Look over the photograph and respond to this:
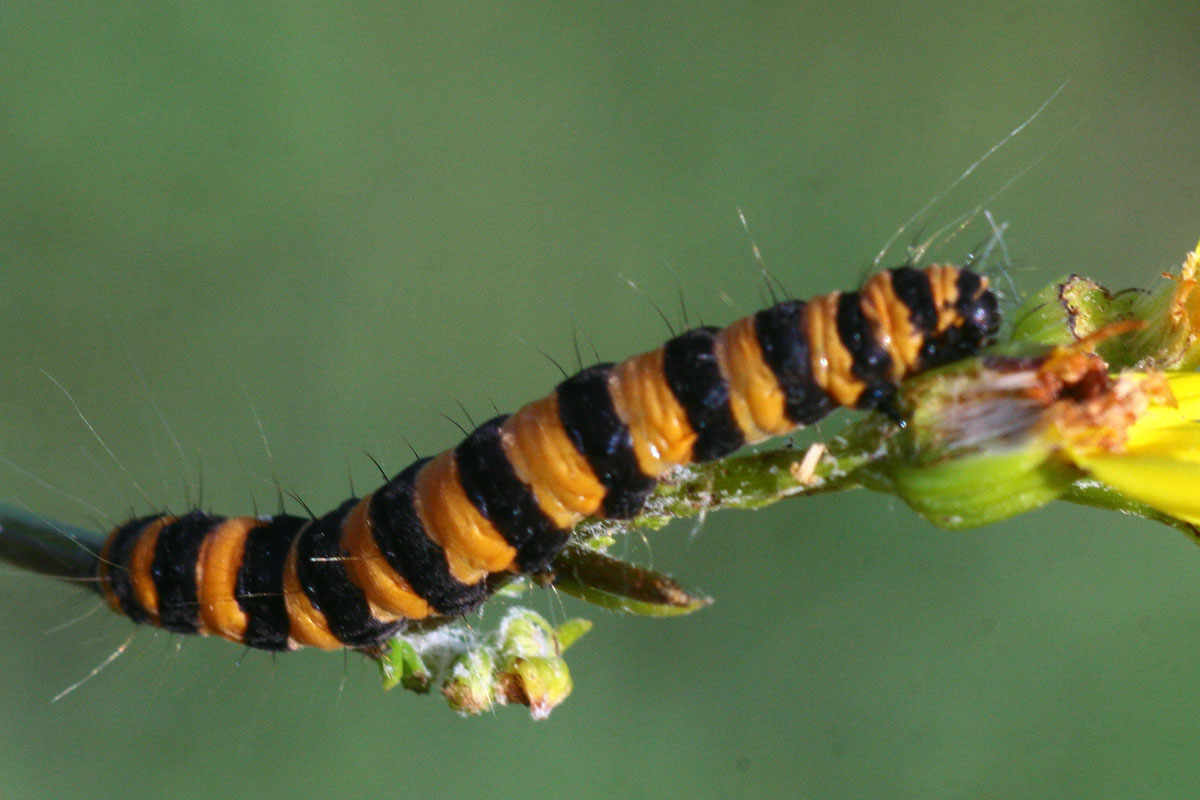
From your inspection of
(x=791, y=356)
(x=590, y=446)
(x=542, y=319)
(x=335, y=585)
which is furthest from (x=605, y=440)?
(x=542, y=319)

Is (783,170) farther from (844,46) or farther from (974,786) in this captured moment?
(974,786)

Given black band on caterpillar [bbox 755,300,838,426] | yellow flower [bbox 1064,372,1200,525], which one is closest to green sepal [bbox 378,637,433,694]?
black band on caterpillar [bbox 755,300,838,426]

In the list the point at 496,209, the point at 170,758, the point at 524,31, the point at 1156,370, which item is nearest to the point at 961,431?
the point at 1156,370

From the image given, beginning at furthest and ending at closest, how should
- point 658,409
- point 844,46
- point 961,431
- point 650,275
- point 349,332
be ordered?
point 844,46, point 650,275, point 349,332, point 658,409, point 961,431

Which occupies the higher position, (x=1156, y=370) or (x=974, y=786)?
(x=1156, y=370)

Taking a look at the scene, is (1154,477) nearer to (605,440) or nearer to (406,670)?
(605,440)

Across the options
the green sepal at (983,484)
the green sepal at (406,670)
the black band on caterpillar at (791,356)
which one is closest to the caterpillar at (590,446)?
the black band on caterpillar at (791,356)
